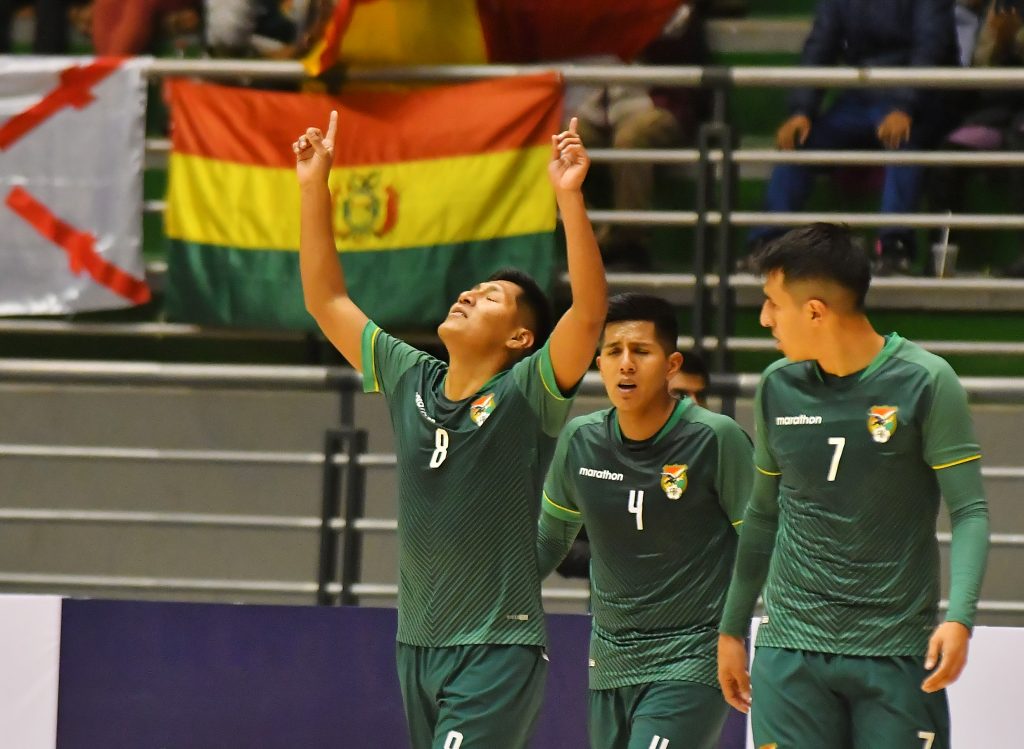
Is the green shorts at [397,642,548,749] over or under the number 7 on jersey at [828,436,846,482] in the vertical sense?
under

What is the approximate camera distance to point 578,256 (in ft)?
12.5

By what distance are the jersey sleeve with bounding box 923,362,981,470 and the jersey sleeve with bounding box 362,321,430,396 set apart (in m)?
1.48

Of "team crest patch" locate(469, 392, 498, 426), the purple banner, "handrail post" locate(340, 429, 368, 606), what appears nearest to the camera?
"team crest patch" locate(469, 392, 498, 426)

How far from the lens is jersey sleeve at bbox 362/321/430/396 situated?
14.4 feet

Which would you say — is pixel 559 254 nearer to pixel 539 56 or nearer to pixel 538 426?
pixel 539 56

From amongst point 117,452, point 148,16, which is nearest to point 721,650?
point 117,452

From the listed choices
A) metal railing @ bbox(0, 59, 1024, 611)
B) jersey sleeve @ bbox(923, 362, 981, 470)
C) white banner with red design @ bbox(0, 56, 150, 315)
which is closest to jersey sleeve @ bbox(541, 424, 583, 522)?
jersey sleeve @ bbox(923, 362, 981, 470)

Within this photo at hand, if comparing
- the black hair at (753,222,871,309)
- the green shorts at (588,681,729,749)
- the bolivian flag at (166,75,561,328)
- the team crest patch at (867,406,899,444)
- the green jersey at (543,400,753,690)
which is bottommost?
the green shorts at (588,681,729,749)

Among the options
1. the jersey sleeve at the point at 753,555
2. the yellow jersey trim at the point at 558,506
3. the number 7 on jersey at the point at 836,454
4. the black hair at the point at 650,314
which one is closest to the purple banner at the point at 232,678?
the yellow jersey trim at the point at 558,506

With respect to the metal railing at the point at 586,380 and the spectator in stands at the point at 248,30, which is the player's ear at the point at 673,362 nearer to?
the metal railing at the point at 586,380

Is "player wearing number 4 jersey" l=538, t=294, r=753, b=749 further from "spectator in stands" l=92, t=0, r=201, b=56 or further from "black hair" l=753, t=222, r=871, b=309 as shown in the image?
"spectator in stands" l=92, t=0, r=201, b=56

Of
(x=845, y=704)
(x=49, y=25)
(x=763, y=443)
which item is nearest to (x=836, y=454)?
(x=763, y=443)

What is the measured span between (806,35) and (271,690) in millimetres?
4535

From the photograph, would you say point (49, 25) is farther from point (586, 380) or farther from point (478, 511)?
point (478, 511)
